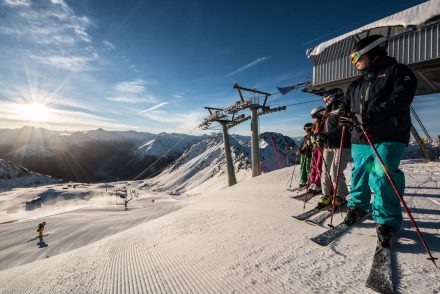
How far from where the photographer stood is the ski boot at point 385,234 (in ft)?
8.76

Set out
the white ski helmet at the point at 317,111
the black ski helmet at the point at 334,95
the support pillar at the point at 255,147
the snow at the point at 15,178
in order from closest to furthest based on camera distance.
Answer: the black ski helmet at the point at 334,95 → the white ski helmet at the point at 317,111 → the support pillar at the point at 255,147 → the snow at the point at 15,178

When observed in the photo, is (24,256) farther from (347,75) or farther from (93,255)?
(347,75)

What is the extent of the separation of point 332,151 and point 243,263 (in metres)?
3.39

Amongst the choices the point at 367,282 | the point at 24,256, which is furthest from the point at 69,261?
the point at 24,256

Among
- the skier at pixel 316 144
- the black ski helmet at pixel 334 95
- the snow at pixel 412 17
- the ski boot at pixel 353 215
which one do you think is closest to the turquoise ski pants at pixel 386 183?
the ski boot at pixel 353 215

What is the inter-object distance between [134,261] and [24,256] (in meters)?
13.0

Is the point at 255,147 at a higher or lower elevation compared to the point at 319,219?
higher

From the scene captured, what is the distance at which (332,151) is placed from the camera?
4.98 m

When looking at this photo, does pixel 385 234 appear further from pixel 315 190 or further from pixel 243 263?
pixel 315 190

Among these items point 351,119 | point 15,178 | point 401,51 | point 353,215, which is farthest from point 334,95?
point 15,178

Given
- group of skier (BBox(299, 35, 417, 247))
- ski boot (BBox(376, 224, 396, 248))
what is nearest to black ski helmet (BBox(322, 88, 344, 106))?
group of skier (BBox(299, 35, 417, 247))

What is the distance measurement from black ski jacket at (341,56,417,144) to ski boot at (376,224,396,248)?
1109mm

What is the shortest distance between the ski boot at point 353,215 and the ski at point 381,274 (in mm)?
992

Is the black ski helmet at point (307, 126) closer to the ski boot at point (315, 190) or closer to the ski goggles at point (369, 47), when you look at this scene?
the ski boot at point (315, 190)
